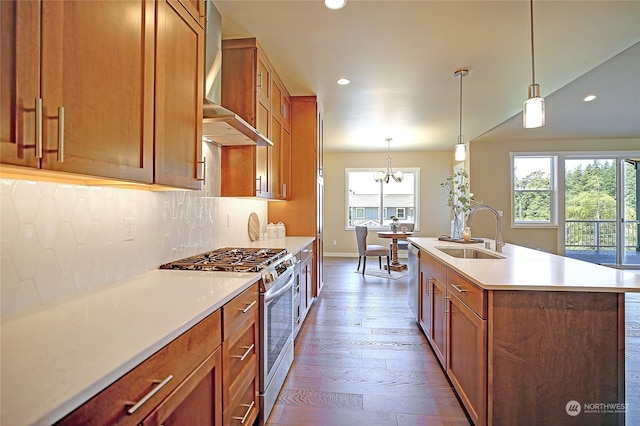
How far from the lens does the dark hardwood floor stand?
1892 mm

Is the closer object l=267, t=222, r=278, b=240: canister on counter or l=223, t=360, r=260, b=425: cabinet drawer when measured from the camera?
l=223, t=360, r=260, b=425: cabinet drawer

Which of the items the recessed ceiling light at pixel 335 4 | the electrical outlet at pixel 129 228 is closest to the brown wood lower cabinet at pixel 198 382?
the electrical outlet at pixel 129 228

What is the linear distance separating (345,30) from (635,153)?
704 centimetres

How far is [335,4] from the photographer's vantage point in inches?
84.2

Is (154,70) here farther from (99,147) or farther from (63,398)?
(63,398)

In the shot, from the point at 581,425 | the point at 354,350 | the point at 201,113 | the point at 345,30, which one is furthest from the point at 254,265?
the point at 345,30

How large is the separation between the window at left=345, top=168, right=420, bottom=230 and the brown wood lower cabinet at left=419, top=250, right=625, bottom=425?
256 inches

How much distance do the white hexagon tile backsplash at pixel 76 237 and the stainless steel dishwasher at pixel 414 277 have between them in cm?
214

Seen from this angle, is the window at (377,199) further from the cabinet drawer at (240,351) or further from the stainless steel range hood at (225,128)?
the cabinet drawer at (240,351)

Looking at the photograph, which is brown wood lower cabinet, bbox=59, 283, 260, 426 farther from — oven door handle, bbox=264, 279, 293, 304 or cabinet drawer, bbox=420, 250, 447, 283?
cabinet drawer, bbox=420, 250, 447, 283

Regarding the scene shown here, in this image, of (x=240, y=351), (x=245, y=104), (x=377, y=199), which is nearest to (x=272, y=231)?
(x=245, y=104)

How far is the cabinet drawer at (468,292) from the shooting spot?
1553 mm

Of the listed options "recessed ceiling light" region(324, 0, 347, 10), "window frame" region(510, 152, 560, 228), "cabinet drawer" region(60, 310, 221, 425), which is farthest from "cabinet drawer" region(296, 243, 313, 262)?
"window frame" region(510, 152, 560, 228)

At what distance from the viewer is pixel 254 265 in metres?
1.79
